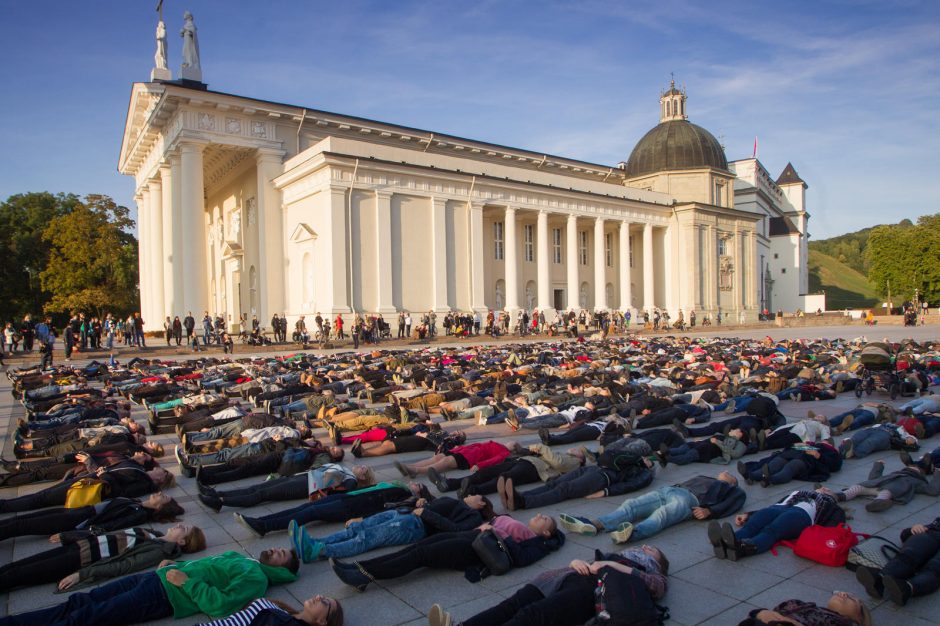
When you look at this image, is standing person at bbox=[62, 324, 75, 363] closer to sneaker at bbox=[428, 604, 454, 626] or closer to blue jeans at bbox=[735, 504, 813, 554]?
sneaker at bbox=[428, 604, 454, 626]

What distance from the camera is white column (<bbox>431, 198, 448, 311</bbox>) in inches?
1433

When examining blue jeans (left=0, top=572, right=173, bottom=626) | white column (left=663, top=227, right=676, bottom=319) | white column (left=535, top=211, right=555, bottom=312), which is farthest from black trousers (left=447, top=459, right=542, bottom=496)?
white column (left=663, top=227, right=676, bottom=319)

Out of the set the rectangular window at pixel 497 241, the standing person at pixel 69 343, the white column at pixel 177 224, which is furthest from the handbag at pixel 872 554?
the rectangular window at pixel 497 241

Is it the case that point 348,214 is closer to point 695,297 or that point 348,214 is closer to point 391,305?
point 391,305

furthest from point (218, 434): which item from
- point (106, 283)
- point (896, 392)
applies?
point (106, 283)

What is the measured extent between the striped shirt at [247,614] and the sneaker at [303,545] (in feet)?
3.15

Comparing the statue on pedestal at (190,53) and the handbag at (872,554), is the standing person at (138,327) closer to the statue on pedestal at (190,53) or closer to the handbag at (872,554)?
the statue on pedestal at (190,53)

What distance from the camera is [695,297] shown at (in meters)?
50.9

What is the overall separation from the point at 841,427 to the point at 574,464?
172 inches

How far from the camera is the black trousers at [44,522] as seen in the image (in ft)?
17.5

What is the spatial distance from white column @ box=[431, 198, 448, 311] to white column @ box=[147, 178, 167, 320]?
56.5 ft

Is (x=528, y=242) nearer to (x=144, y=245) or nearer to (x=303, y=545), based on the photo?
(x=144, y=245)

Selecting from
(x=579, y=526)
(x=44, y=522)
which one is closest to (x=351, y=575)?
(x=579, y=526)

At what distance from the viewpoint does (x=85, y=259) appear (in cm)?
4316
